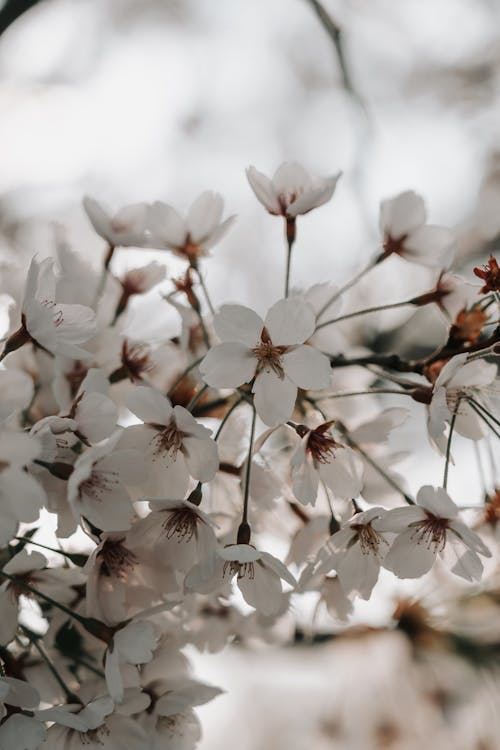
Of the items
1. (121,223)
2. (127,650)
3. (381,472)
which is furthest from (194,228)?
(127,650)

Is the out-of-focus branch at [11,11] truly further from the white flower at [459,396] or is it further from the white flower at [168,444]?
the white flower at [459,396]

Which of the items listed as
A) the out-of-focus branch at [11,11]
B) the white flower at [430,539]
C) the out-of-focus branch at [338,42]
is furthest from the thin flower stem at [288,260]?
the out-of-focus branch at [338,42]

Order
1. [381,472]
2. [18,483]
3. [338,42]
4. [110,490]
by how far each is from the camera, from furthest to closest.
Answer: [338,42] → [381,472] → [110,490] → [18,483]

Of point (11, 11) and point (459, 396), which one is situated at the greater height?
point (11, 11)

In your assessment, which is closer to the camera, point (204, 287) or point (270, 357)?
point (270, 357)

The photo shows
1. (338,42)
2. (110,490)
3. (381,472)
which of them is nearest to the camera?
(110,490)

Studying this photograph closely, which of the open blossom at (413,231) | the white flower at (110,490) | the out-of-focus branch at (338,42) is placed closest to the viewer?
the white flower at (110,490)

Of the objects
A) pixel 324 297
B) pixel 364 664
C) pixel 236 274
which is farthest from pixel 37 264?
pixel 236 274

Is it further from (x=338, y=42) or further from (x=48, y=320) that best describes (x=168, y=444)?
(x=338, y=42)
